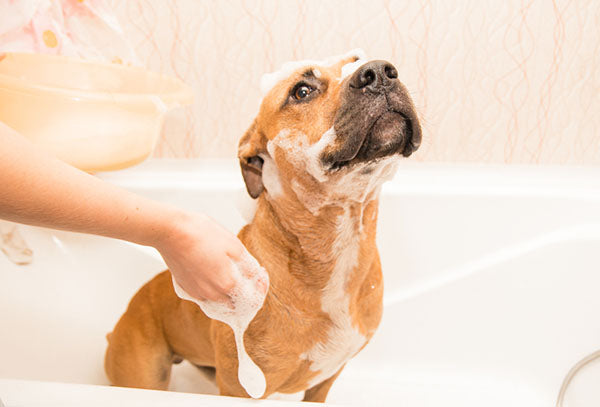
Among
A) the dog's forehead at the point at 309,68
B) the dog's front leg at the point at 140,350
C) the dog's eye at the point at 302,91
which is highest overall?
the dog's forehead at the point at 309,68

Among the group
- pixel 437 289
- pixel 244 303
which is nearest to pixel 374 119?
pixel 244 303

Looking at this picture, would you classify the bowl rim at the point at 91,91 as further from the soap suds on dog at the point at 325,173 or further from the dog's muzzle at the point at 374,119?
the dog's muzzle at the point at 374,119

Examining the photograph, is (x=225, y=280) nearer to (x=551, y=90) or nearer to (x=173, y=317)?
(x=173, y=317)

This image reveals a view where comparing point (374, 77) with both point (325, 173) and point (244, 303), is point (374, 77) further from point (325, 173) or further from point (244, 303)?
point (244, 303)

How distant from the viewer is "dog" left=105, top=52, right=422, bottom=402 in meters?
0.78

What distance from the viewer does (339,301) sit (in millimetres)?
942

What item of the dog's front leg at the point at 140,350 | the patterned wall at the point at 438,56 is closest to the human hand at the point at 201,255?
the dog's front leg at the point at 140,350

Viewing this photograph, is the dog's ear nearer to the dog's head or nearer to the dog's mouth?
the dog's head

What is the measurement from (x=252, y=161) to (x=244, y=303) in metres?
0.37

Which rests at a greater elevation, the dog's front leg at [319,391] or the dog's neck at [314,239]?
the dog's neck at [314,239]

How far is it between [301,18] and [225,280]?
1.17 meters

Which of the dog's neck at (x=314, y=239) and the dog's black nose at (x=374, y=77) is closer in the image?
the dog's black nose at (x=374, y=77)

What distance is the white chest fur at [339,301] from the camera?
0.92 metres

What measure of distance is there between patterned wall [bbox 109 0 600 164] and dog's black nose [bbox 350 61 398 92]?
804 mm
